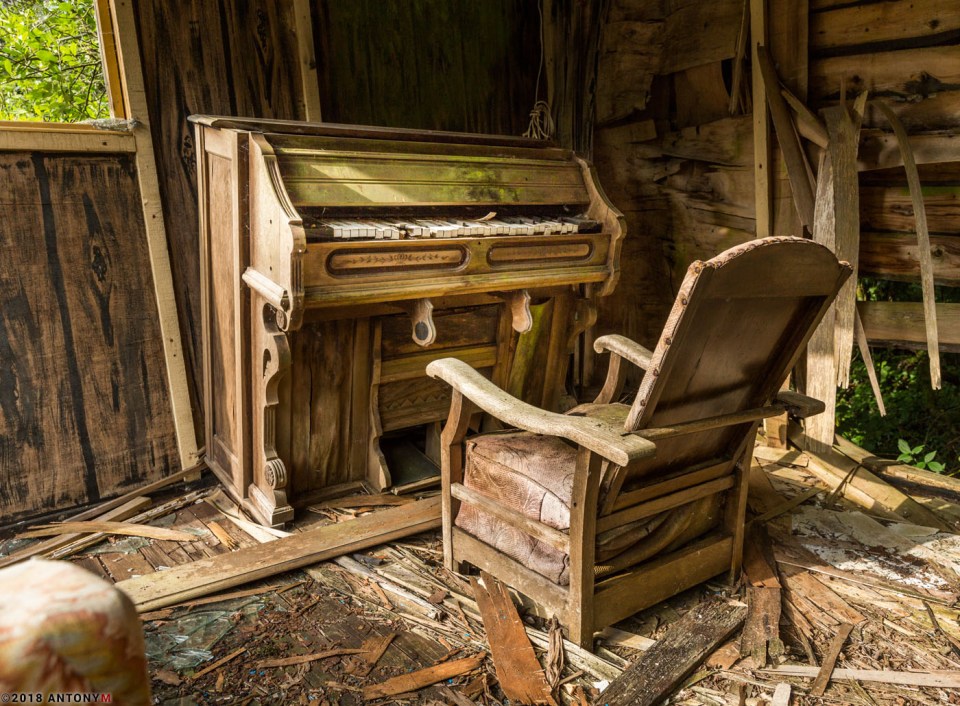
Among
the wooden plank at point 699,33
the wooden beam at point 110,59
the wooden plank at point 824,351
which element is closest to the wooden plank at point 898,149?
the wooden plank at point 824,351

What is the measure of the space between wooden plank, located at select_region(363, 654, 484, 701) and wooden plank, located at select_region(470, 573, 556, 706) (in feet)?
0.26

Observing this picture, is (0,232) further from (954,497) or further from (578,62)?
(954,497)

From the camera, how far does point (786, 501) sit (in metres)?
3.36

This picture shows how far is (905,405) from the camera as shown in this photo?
15.4 feet

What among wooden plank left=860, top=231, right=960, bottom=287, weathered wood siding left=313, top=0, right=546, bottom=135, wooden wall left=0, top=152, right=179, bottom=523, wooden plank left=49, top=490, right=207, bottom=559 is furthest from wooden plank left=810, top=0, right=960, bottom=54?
wooden plank left=49, top=490, right=207, bottom=559

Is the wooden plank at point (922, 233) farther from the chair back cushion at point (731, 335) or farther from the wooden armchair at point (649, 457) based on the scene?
the chair back cushion at point (731, 335)

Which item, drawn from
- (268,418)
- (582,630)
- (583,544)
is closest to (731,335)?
(583,544)

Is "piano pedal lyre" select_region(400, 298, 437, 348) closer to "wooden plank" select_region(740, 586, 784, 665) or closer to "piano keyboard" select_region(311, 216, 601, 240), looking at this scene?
"piano keyboard" select_region(311, 216, 601, 240)

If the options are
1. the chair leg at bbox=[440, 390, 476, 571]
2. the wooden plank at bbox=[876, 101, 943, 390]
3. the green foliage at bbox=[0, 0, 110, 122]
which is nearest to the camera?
the chair leg at bbox=[440, 390, 476, 571]

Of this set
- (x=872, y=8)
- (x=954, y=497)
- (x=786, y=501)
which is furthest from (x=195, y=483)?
(x=872, y=8)

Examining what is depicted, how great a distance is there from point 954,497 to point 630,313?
1963 mm

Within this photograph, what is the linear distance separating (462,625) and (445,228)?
1408 millimetres

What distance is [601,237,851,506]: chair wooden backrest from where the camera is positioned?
1877 millimetres

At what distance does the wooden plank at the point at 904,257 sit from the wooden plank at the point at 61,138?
3302 millimetres
